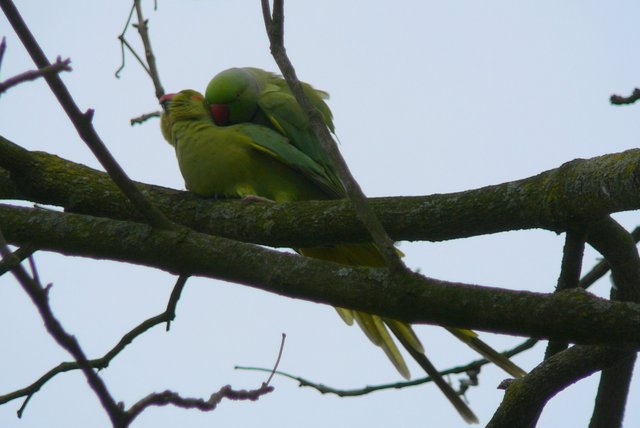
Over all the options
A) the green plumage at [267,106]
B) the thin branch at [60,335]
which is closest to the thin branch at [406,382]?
the green plumage at [267,106]

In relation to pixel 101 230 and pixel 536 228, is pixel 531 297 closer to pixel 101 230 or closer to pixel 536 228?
pixel 536 228

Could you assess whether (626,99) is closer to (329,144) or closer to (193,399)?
(329,144)

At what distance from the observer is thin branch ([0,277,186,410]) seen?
306 centimetres

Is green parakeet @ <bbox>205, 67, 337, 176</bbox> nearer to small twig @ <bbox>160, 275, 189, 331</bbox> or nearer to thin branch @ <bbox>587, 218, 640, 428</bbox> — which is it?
small twig @ <bbox>160, 275, 189, 331</bbox>

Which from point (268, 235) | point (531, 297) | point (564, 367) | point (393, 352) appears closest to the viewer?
point (531, 297)

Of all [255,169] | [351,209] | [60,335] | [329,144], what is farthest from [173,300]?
[60,335]

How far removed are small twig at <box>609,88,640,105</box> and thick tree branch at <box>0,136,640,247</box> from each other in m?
0.17

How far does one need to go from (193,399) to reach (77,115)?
2.86ft

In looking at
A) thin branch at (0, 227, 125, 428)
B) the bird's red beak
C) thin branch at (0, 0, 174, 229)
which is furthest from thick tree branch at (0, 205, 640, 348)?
the bird's red beak

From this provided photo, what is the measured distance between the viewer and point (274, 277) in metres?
2.69

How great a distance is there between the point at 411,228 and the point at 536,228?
0.44 m

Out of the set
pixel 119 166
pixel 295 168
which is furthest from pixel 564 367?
pixel 295 168

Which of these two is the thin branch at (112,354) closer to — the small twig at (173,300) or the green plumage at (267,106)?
the small twig at (173,300)

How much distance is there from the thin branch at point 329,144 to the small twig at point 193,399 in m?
0.59
